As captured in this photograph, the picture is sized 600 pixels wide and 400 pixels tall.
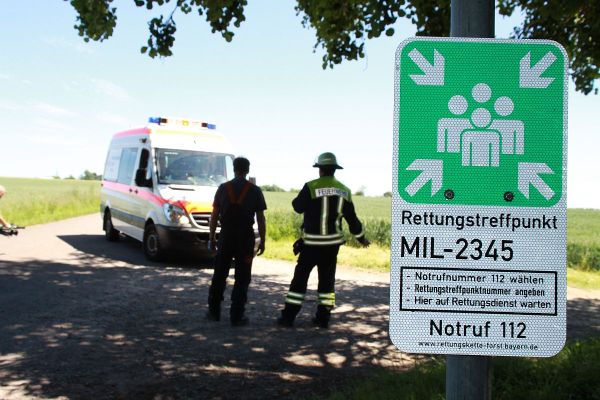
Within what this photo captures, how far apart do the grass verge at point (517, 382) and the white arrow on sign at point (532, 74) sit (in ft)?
10.0

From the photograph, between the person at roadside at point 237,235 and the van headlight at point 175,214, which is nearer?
the person at roadside at point 237,235

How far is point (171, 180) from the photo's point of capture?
41.4 feet

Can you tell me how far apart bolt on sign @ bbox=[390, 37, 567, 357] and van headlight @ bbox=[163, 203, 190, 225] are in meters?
10.5

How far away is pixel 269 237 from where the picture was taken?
18.6 metres

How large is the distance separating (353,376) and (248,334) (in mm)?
1788

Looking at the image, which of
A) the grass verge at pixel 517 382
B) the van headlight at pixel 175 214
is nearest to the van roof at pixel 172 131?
the van headlight at pixel 175 214

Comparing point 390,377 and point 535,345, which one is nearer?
point 535,345

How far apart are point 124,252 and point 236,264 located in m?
7.37

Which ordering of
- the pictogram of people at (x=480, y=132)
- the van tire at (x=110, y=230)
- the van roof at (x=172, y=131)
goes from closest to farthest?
the pictogram of people at (x=480, y=132) → the van roof at (x=172, y=131) → the van tire at (x=110, y=230)

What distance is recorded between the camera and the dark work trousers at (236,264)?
738 cm

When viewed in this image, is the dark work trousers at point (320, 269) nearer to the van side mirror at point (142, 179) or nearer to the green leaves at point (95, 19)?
the green leaves at point (95, 19)

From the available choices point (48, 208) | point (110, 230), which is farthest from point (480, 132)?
point (48, 208)

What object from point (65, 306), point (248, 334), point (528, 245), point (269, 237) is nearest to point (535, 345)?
point (528, 245)

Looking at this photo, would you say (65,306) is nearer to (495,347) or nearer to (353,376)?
(353,376)
